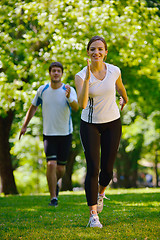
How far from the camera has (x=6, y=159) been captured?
602 inches

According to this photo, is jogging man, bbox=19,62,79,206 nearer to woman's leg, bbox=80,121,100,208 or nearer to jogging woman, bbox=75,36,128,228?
jogging woman, bbox=75,36,128,228

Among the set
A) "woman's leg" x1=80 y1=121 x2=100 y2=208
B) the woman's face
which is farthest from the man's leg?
the woman's face

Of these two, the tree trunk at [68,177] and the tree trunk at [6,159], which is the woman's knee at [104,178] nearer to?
the tree trunk at [6,159]

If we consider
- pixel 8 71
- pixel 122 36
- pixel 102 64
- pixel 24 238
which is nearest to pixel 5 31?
pixel 8 71

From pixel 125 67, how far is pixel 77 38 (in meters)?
2.84

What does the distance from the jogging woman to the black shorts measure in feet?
8.08

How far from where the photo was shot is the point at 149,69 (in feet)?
47.2

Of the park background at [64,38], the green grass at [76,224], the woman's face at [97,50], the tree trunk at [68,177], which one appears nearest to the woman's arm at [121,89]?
the woman's face at [97,50]

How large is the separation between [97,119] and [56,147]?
2821 mm

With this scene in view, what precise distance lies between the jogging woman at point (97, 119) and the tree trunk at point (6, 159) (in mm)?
10426

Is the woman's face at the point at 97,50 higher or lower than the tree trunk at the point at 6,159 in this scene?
higher

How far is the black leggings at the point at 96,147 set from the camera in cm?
461

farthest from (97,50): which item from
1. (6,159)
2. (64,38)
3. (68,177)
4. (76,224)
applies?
(68,177)

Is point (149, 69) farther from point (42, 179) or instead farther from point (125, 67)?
point (42, 179)
